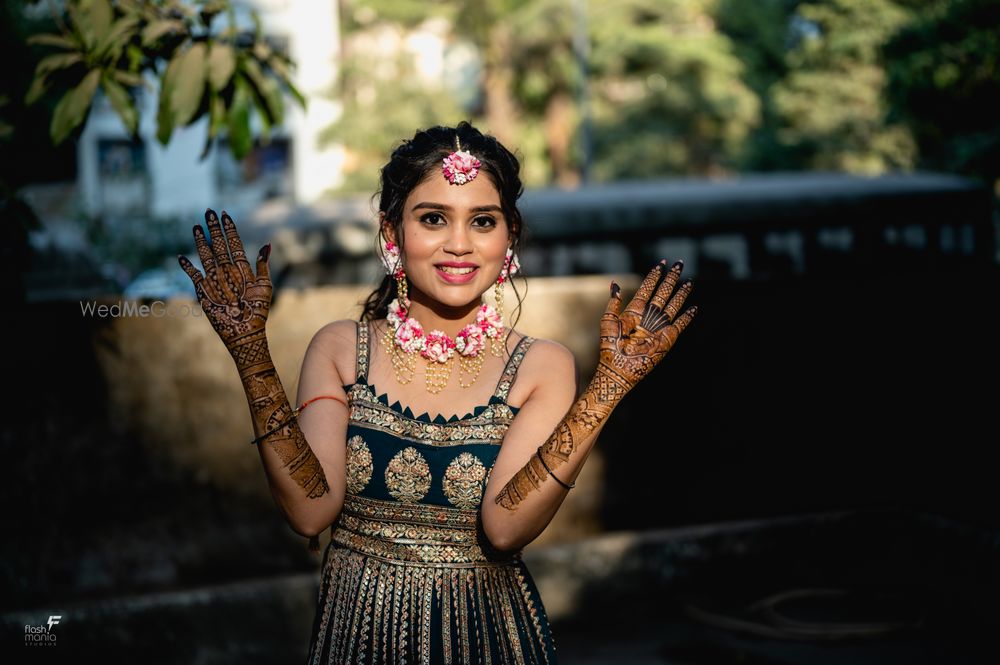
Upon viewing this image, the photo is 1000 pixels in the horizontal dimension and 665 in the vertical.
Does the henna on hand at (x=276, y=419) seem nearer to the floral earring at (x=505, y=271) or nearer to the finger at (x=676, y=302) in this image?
the floral earring at (x=505, y=271)

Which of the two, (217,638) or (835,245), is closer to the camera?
(217,638)

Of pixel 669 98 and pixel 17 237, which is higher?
pixel 669 98

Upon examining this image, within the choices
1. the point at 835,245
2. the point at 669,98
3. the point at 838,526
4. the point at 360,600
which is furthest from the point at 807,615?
the point at 669,98

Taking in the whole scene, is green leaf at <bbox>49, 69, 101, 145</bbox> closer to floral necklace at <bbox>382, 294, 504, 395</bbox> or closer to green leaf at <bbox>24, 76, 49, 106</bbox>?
green leaf at <bbox>24, 76, 49, 106</bbox>

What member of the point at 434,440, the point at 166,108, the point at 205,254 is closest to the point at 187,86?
the point at 166,108

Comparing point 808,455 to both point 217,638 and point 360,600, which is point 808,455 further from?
point 360,600

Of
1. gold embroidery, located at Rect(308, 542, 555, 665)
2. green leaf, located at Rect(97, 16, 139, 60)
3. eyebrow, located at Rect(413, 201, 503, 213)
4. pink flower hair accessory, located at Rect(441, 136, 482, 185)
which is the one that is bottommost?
gold embroidery, located at Rect(308, 542, 555, 665)

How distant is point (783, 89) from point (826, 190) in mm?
15841

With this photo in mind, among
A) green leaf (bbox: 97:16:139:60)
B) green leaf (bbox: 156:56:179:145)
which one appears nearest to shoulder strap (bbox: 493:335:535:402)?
green leaf (bbox: 156:56:179:145)

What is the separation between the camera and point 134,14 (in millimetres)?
4098

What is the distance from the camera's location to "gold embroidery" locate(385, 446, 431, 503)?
2.46m

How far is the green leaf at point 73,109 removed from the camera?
3.90 m

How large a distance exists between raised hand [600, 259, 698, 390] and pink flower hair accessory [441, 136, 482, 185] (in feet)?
1.72

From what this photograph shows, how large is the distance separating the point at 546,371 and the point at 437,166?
1.87ft
